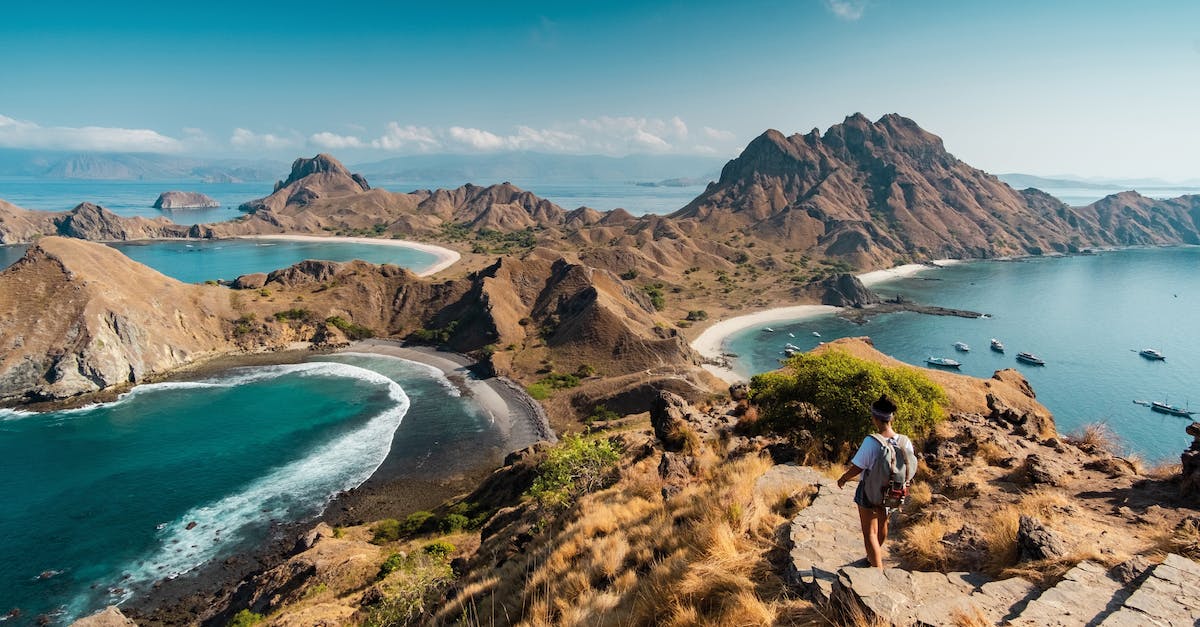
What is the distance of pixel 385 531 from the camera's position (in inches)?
1676

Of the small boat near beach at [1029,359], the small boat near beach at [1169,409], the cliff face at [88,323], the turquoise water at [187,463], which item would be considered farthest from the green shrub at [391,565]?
the small boat near beach at [1029,359]

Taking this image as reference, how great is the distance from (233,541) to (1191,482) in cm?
5595

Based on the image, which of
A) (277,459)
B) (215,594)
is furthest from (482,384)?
(215,594)

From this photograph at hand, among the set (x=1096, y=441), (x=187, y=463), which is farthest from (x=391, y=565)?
(x=1096, y=441)

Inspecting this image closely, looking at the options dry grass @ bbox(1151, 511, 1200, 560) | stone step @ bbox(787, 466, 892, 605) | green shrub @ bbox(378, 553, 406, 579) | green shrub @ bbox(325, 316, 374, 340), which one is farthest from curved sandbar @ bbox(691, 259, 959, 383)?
dry grass @ bbox(1151, 511, 1200, 560)

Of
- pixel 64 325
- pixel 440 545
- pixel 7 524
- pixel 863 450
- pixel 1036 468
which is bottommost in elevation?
pixel 7 524

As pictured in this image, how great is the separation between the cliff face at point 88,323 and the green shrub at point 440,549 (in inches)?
2660

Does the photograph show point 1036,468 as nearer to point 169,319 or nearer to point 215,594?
point 215,594

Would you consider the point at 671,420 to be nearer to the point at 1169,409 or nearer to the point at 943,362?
the point at 943,362

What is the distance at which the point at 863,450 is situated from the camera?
9.74 meters

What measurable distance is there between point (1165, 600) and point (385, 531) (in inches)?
1783

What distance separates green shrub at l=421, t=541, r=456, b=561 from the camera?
3320cm

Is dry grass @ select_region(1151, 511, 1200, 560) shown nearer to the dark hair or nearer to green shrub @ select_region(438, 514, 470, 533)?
the dark hair

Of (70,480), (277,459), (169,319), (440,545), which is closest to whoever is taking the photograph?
(440,545)
